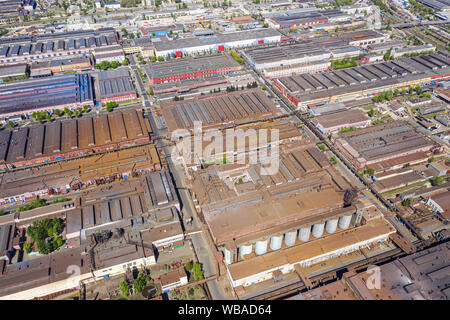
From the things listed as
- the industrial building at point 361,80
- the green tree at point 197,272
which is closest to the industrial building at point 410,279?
the green tree at point 197,272

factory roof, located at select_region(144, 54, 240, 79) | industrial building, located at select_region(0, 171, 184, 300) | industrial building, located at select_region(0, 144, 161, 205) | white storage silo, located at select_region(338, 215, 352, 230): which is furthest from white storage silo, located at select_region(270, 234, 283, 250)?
factory roof, located at select_region(144, 54, 240, 79)

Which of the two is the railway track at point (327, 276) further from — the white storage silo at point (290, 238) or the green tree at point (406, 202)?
the green tree at point (406, 202)

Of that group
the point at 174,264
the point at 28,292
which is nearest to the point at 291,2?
the point at 174,264

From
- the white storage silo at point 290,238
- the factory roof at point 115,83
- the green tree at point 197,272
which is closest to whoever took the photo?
the green tree at point 197,272

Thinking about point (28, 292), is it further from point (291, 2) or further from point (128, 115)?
point (291, 2)

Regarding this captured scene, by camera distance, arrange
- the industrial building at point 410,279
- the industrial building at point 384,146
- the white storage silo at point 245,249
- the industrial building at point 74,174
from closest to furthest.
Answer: the industrial building at point 410,279 < the white storage silo at point 245,249 < the industrial building at point 74,174 < the industrial building at point 384,146
